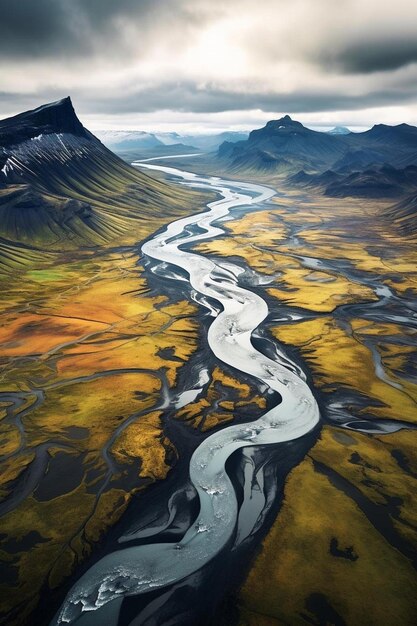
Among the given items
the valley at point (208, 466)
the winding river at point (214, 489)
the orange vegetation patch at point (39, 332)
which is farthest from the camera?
the orange vegetation patch at point (39, 332)

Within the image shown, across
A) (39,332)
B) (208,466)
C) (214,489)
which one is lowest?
(39,332)

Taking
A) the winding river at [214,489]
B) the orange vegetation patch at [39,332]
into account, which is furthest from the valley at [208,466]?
the orange vegetation patch at [39,332]

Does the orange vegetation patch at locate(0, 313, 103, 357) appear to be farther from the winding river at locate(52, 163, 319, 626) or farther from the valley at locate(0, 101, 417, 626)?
the winding river at locate(52, 163, 319, 626)

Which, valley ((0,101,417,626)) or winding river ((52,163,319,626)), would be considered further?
winding river ((52,163,319,626))

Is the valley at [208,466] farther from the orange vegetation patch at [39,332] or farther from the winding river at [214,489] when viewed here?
the orange vegetation patch at [39,332]

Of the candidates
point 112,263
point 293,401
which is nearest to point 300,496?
point 293,401

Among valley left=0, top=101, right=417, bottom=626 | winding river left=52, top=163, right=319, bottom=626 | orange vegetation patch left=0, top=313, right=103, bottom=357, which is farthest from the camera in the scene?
orange vegetation patch left=0, top=313, right=103, bottom=357

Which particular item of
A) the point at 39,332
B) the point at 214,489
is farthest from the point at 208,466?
the point at 39,332

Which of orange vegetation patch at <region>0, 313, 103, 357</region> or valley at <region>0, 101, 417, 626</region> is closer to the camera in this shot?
valley at <region>0, 101, 417, 626</region>

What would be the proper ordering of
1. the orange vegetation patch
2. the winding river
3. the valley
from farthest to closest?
the orange vegetation patch < the winding river < the valley

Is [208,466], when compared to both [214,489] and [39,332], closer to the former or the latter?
[214,489]

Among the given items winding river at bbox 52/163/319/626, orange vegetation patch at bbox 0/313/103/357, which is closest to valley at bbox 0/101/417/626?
winding river at bbox 52/163/319/626
